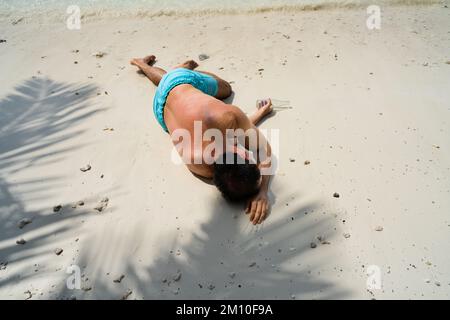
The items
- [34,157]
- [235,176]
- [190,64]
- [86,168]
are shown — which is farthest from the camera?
[190,64]

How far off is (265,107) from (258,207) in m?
1.24

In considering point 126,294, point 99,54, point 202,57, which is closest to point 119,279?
point 126,294

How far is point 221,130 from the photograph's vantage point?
9.73 ft

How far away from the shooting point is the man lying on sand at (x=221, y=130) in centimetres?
278

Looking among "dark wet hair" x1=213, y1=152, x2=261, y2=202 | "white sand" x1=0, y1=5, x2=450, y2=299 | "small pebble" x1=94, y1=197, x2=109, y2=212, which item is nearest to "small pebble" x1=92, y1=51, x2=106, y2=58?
"white sand" x1=0, y1=5, x2=450, y2=299

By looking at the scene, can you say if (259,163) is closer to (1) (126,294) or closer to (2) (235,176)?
(2) (235,176)

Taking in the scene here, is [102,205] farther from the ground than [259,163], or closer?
closer

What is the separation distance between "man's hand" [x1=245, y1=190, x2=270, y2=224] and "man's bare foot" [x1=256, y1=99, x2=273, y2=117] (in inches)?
41.5

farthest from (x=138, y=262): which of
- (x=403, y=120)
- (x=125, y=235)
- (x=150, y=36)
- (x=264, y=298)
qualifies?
(x=150, y=36)

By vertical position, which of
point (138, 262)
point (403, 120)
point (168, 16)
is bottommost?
point (138, 262)

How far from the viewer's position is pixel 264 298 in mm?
2395

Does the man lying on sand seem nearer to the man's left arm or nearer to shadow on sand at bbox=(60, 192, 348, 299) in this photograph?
the man's left arm
